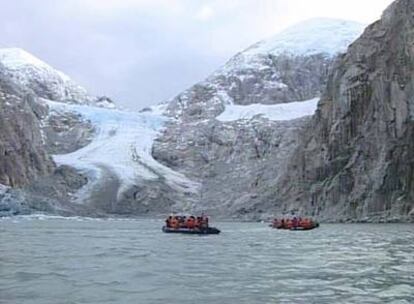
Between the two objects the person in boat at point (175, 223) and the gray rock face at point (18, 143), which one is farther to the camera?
the gray rock face at point (18, 143)

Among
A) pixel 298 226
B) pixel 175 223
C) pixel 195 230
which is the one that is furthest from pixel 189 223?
pixel 298 226

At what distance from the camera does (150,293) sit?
87.7 ft

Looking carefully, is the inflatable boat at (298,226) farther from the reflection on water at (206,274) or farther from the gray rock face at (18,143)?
the gray rock face at (18,143)

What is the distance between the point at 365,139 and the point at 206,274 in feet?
299

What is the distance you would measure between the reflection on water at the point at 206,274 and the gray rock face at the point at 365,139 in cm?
6370

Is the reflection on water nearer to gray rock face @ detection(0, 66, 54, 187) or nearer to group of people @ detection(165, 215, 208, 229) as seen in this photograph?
group of people @ detection(165, 215, 208, 229)

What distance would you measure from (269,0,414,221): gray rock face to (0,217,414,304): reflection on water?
63.7 meters

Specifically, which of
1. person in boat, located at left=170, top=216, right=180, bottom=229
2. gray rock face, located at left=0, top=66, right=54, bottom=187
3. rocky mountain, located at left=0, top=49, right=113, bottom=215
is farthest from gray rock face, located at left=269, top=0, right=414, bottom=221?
gray rock face, located at left=0, top=66, right=54, bottom=187

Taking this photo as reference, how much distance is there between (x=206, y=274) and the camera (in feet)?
105

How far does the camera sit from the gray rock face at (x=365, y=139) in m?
111

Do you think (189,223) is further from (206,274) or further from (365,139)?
(365,139)

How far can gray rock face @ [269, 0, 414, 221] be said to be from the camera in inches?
4373

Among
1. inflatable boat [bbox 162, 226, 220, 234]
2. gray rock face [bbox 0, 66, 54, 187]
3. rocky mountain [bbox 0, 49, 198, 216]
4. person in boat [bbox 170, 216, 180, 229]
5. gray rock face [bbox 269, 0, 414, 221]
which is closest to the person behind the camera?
inflatable boat [bbox 162, 226, 220, 234]

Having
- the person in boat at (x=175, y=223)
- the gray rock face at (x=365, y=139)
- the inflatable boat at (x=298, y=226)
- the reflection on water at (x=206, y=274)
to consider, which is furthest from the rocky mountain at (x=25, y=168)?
the reflection on water at (x=206, y=274)
